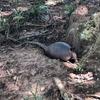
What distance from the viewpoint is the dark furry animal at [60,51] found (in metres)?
4.84

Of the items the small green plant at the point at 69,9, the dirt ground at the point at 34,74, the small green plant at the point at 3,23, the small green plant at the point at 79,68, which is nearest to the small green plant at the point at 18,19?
the small green plant at the point at 3,23

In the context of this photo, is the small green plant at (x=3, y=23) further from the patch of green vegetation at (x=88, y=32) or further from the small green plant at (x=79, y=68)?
the small green plant at (x=79, y=68)

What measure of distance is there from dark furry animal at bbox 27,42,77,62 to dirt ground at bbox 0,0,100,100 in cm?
10

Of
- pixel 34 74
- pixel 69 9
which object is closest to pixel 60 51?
pixel 34 74

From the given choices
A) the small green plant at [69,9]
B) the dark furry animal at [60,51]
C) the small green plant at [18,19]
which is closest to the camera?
the dark furry animal at [60,51]

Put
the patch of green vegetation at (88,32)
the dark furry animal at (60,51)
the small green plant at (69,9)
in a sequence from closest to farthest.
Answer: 1. the dark furry animal at (60,51)
2. the patch of green vegetation at (88,32)
3. the small green plant at (69,9)

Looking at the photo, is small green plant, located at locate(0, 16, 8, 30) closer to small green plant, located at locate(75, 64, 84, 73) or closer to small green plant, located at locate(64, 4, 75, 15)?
small green plant, located at locate(64, 4, 75, 15)

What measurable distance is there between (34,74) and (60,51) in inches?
25.3

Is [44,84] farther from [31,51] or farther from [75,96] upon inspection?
[31,51]

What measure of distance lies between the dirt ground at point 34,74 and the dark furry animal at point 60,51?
0.10 meters

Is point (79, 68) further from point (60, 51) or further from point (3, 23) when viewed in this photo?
point (3, 23)

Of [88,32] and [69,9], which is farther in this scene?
[69,9]

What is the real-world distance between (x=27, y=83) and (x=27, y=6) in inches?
108

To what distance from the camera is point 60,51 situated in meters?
4.90
